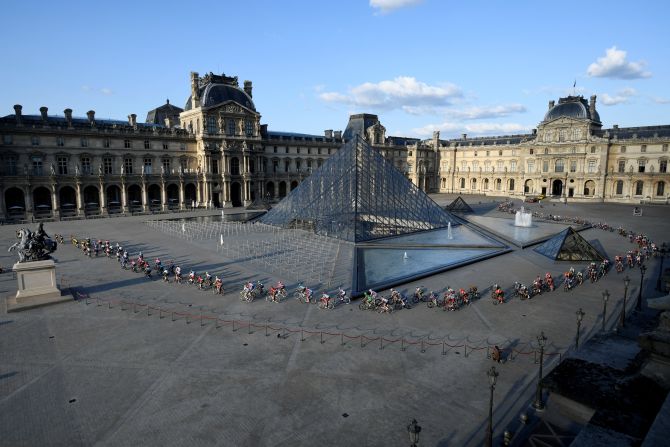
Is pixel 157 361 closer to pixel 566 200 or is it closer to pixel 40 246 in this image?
pixel 40 246

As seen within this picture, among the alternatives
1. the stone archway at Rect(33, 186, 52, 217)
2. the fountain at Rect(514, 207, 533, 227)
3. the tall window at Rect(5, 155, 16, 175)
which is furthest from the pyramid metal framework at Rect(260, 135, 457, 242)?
the tall window at Rect(5, 155, 16, 175)

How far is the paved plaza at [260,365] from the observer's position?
9188 mm

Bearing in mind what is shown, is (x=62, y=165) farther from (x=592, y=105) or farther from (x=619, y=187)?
(x=619, y=187)

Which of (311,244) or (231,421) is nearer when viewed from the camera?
(231,421)

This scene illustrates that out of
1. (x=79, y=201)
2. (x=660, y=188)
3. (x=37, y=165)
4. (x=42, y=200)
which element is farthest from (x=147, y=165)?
(x=660, y=188)

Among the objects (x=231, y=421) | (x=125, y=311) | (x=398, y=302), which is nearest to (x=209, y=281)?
(x=125, y=311)

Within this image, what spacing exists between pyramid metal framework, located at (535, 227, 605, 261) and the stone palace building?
41050mm

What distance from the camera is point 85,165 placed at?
156ft

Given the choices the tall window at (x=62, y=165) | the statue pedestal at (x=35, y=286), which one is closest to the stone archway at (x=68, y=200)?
the tall window at (x=62, y=165)

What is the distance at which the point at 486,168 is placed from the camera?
3071 inches

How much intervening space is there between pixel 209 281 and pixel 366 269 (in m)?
8.28

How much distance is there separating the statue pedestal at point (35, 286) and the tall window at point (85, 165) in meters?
34.6

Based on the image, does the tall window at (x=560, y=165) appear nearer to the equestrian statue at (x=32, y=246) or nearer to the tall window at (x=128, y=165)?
the tall window at (x=128, y=165)

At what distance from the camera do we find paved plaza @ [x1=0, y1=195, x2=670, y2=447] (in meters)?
9.19
